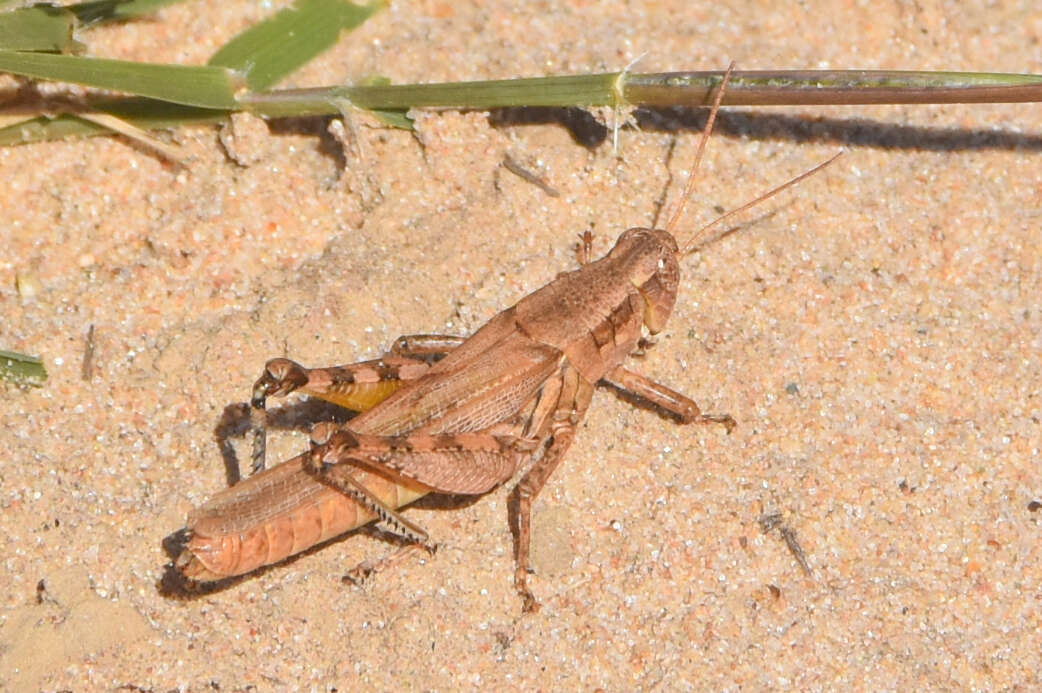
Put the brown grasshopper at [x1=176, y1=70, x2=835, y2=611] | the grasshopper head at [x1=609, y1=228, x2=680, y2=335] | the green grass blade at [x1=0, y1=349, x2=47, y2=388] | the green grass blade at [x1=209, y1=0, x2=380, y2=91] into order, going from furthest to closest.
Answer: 1. the green grass blade at [x1=209, y1=0, x2=380, y2=91]
2. the grasshopper head at [x1=609, y1=228, x2=680, y2=335]
3. the green grass blade at [x1=0, y1=349, x2=47, y2=388]
4. the brown grasshopper at [x1=176, y1=70, x2=835, y2=611]

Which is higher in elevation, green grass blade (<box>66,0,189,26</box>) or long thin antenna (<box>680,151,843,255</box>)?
green grass blade (<box>66,0,189,26</box>)

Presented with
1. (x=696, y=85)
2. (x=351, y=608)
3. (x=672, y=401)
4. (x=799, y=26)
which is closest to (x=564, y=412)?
(x=672, y=401)

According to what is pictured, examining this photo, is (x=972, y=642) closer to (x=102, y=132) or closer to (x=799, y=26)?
(x=799, y=26)

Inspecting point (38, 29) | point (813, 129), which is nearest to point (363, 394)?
point (38, 29)

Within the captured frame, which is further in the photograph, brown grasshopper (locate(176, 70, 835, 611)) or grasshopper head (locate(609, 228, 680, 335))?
grasshopper head (locate(609, 228, 680, 335))

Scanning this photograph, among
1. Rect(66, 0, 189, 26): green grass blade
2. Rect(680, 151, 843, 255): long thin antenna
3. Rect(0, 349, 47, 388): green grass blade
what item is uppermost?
Rect(66, 0, 189, 26): green grass blade

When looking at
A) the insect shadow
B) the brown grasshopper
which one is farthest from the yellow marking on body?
the insect shadow

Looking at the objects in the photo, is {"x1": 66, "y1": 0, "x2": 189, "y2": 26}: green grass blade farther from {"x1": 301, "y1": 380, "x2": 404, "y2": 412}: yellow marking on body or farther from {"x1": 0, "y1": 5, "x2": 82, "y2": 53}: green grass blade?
{"x1": 301, "y1": 380, "x2": 404, "y2": 412}: yellow marking on body

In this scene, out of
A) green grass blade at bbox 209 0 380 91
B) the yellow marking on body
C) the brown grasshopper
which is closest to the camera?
the brown grasshopper
